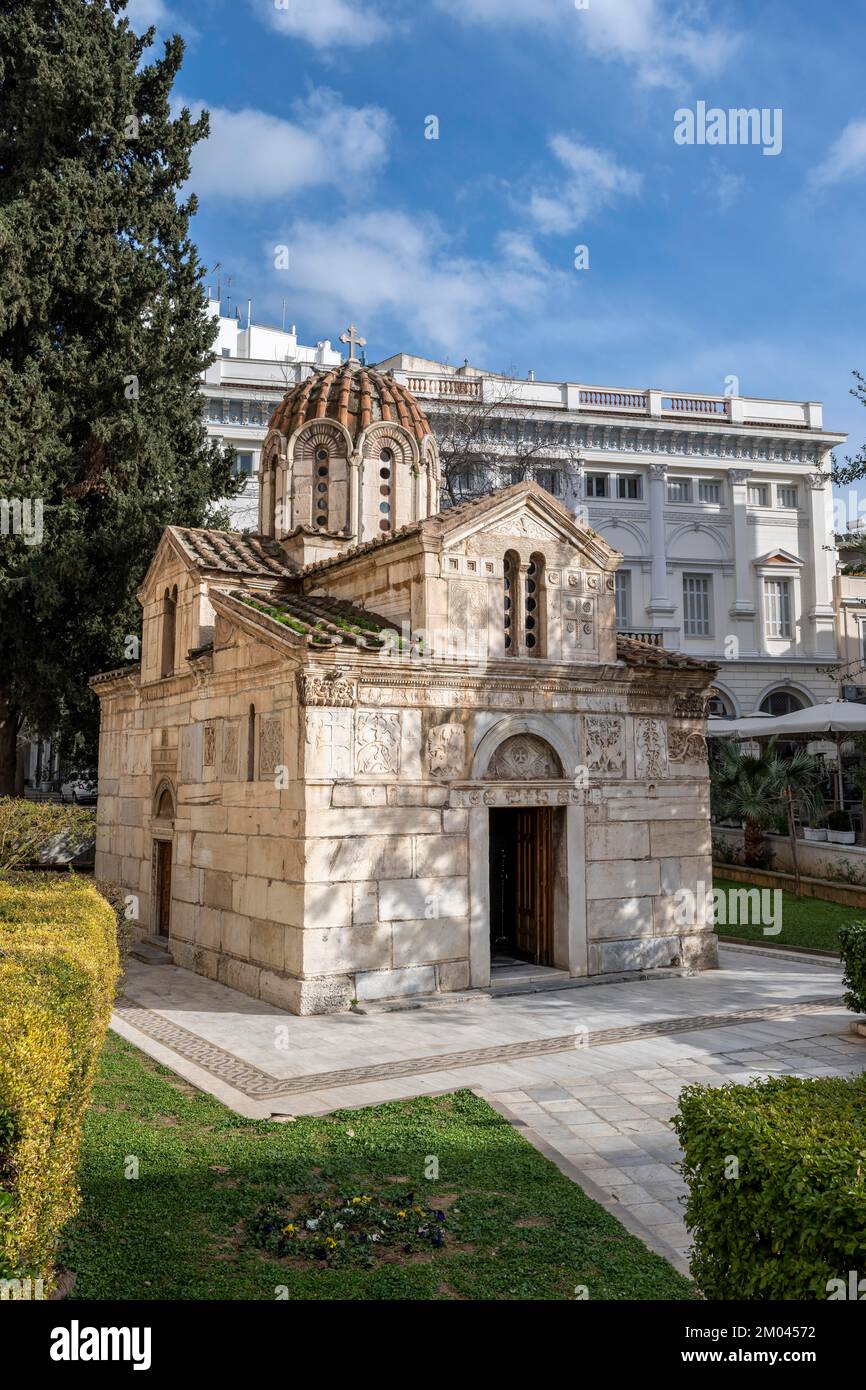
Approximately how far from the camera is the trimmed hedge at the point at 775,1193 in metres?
4.08

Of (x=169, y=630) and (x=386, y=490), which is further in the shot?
(x=386, y=490)

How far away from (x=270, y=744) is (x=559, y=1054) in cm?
555

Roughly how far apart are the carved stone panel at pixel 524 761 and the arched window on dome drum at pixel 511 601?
1312 mm

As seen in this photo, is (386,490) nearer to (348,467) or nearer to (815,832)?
(348,467)

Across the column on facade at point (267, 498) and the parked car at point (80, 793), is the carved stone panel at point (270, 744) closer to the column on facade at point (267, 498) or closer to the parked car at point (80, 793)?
the column on facade at point (267, 498)

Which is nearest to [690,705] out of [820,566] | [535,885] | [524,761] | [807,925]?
[524,761]

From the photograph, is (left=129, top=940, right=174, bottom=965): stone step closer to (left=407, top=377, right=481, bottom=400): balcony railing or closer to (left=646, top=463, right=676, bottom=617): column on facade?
(left=407, top=377, right=481, bottom=400): balcony railing

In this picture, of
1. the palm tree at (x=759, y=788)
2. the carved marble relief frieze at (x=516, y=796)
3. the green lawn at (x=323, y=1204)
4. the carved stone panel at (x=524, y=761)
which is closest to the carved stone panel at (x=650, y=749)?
the carved marble relief frieze at (x=516, y=796)

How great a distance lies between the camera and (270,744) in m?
13.4

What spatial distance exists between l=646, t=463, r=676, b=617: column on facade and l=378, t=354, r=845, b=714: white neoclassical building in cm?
6

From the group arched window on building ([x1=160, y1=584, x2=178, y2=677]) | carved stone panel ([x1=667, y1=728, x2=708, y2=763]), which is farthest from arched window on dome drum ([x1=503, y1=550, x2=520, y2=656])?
arched window on building ([x1=160, y1=584, x2=178, y2=677])

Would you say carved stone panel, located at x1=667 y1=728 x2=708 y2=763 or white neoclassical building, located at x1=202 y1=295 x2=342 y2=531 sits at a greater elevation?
white neoclassical building, located at x1=202 y1=295 x2=342 y2=531

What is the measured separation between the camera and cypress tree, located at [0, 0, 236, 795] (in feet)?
67.8

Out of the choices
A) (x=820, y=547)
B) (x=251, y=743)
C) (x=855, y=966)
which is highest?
(x=820, y=547)
